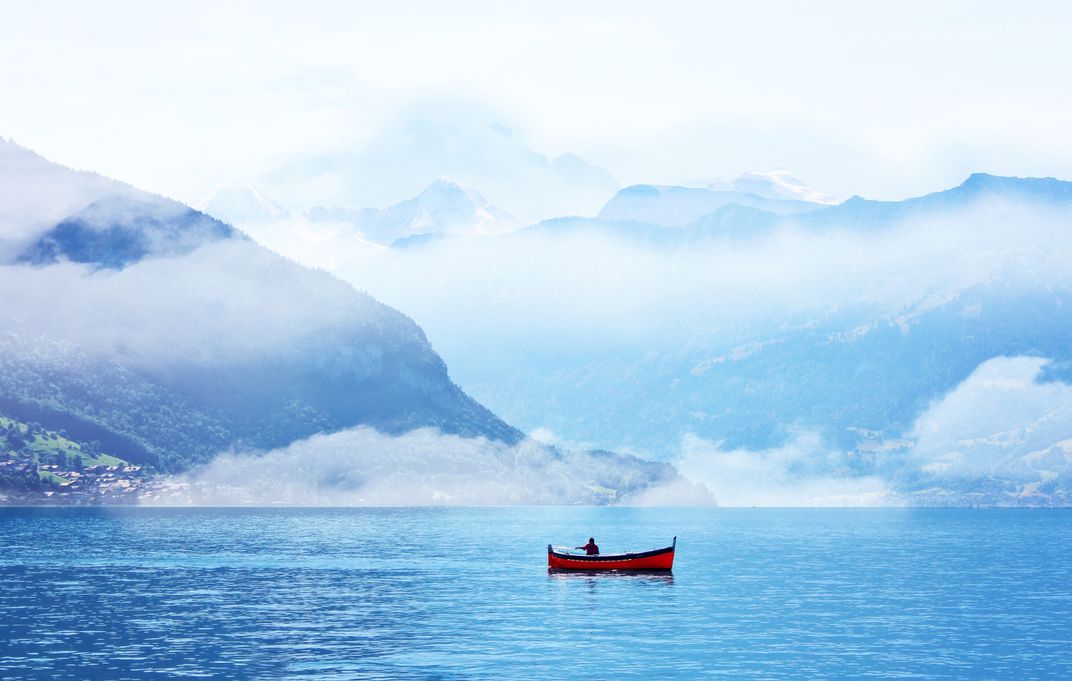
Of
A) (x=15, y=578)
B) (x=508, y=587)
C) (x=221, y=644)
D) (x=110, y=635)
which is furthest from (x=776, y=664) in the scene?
(x=15, y=578)

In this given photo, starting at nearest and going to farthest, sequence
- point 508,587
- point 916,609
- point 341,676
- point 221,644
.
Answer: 1. point 341,676
2. point 221,644
3. point 916,609
4. point 508,587

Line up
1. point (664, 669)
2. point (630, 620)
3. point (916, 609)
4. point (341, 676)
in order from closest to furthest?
point (341, 676) → point (664, 669) → point (630, 620) → point (916, 609)

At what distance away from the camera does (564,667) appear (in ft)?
377

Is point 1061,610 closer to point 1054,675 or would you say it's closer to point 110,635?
point 1054,675

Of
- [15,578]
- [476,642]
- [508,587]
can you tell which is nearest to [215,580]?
[15,578]

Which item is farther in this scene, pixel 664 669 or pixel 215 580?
pixel 215 580

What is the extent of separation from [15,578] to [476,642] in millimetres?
91012

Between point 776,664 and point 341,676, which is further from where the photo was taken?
point 776,664

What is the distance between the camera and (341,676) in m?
108

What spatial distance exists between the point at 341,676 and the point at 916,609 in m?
82.6

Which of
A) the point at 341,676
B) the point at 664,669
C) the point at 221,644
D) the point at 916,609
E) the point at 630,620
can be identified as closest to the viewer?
the point at 341,676

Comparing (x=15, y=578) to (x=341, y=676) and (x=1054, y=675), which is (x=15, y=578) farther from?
(x=1054, y=675)

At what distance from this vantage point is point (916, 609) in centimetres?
16212

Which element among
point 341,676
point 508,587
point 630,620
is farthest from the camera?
point 508,587
